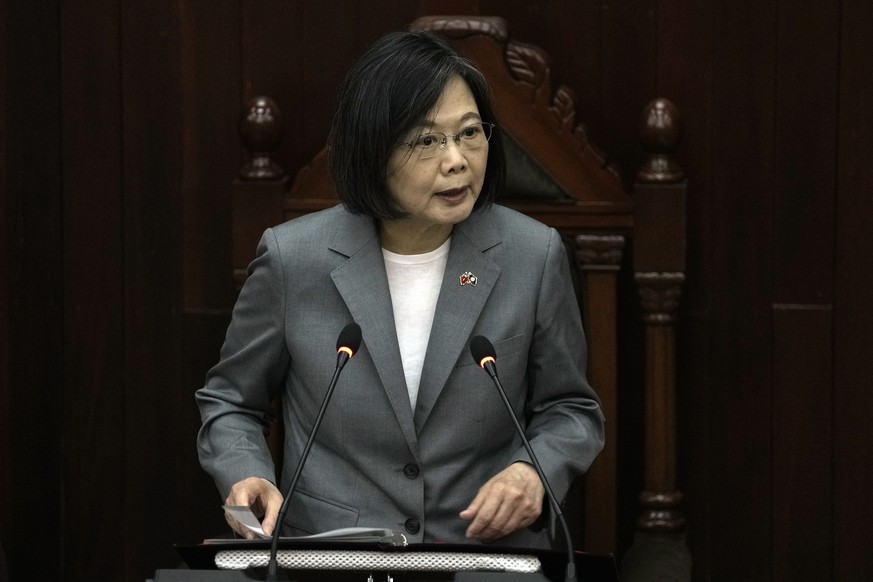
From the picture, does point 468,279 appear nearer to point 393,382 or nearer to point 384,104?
point 393,382

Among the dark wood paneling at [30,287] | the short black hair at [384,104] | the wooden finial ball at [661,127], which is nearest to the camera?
the short black hair at [384,104]

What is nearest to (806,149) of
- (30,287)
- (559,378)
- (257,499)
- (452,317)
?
(559,378)

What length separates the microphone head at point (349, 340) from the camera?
1.72 m

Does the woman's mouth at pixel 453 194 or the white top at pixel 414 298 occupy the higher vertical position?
the woman's mouth at pixel 453 194

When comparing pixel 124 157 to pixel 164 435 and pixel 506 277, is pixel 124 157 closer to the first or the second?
pixel 164 435

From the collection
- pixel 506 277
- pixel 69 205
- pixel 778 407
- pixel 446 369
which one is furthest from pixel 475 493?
pixel 69 205

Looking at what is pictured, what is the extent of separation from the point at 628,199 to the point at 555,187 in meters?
0.14

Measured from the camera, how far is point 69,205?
2881 millimetres

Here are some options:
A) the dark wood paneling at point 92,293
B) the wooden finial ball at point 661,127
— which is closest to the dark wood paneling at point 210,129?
the dark wood paneling at point 92,293

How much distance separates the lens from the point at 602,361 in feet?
8.38

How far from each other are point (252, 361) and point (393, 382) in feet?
0.77

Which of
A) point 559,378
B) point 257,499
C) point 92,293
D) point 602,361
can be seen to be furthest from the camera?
point 92,293

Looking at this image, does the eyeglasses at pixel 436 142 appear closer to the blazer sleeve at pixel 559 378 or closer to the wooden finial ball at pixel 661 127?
the blazer sleeve at pixel 559 378

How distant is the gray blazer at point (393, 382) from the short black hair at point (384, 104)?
10cm
